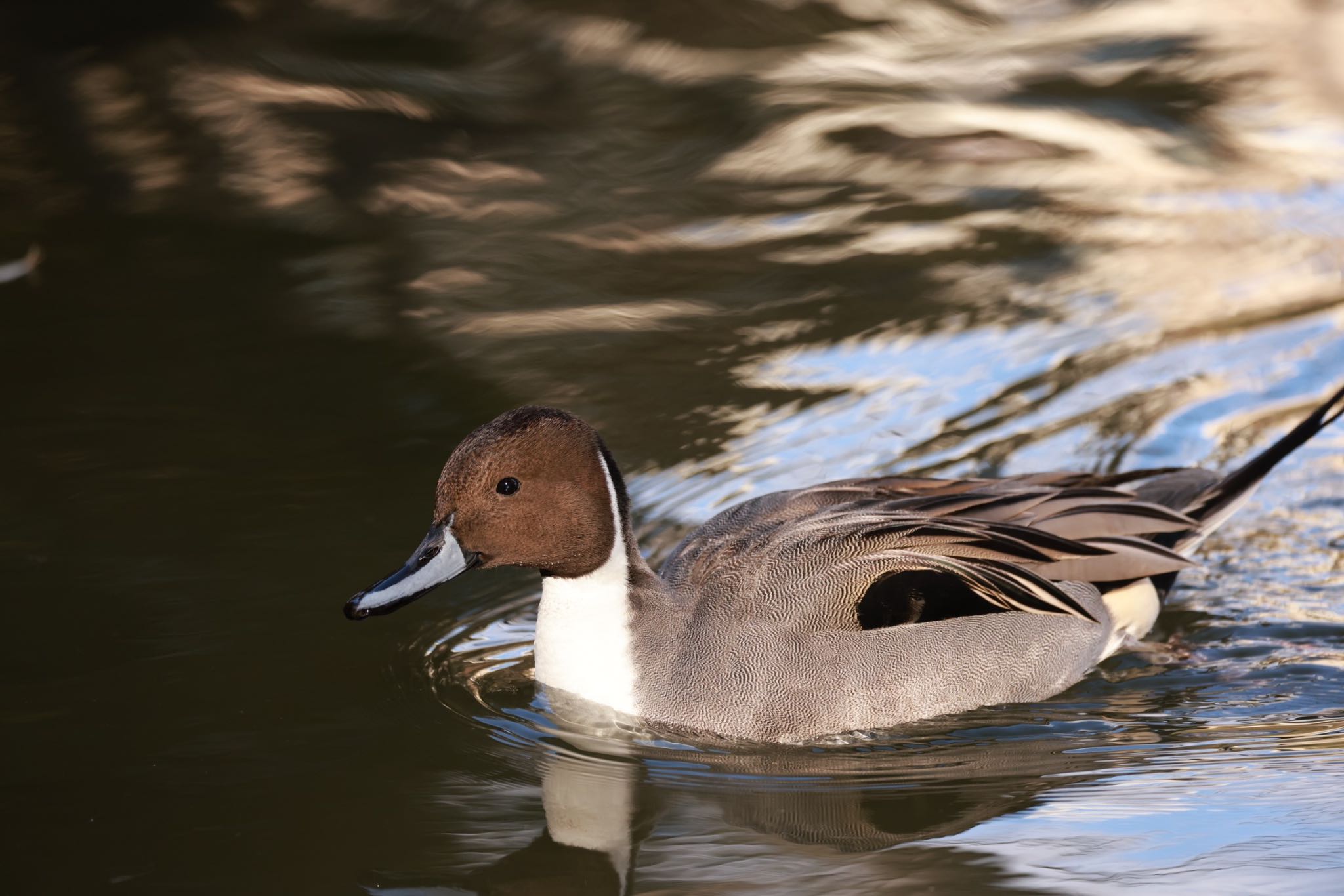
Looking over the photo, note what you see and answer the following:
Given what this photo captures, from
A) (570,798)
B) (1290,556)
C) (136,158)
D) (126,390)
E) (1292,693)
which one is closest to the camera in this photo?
(570,798)

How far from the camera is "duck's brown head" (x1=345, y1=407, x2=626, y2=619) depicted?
455 cm

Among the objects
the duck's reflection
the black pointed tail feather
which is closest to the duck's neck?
the duck's reflection

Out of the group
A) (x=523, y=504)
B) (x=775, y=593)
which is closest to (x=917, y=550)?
(x=775, y=593)

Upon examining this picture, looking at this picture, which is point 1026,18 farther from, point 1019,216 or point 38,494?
point 38,494

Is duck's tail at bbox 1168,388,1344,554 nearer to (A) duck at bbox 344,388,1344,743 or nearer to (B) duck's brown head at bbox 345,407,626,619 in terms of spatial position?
(A) duck at bbox 344,388,1344,743

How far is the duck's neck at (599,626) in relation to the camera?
4.63m

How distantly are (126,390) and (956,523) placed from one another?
11.3ft

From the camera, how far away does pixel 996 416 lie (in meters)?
6.75

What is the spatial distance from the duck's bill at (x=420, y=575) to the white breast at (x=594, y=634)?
0.29m

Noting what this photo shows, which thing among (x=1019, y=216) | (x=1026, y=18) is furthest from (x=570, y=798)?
(x=1026, y=18)

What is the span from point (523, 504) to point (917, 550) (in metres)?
1.10

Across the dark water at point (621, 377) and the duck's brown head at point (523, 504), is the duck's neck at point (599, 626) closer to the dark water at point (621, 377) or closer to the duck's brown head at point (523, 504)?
the duck's brown head at point (523, 504)

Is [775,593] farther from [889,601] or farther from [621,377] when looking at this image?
[621,377]

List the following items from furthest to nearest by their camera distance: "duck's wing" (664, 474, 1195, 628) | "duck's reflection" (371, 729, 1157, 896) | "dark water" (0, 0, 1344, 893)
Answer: "duck's wing" (664, 474, 1195, 628)
"dark water" (0, 0, 1344, 893)
"duck's reflection" (371, 729, 1157, 896)
